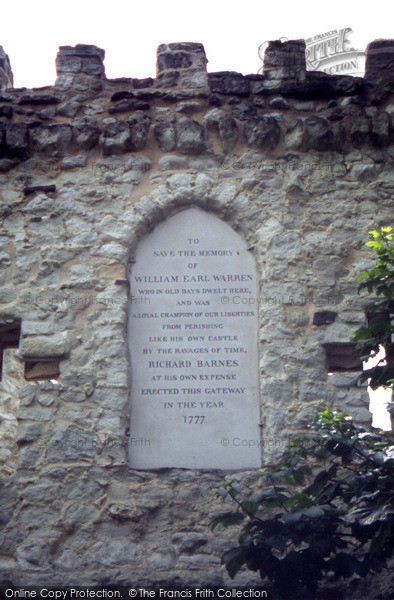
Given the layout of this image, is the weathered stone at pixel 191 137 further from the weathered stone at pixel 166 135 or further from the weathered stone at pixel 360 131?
the weathered stone at pixel 360 131

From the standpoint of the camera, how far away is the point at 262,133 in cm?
593

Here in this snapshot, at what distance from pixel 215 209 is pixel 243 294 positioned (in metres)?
0.65

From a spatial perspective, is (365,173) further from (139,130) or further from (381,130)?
(139,130)

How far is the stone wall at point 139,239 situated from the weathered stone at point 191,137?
0.03ft

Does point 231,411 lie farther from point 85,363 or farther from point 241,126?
point 241,126

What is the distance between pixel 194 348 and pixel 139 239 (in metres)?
0.88

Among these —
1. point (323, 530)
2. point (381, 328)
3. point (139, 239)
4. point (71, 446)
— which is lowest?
point (323, 530)

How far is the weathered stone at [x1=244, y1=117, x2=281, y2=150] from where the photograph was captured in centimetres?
593

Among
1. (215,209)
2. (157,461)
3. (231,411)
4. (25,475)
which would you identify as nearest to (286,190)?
(215,209)

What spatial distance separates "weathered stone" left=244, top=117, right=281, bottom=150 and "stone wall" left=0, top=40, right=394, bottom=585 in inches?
0.6

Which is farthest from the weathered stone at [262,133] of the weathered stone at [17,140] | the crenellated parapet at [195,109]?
the weathered stone at [17,140]

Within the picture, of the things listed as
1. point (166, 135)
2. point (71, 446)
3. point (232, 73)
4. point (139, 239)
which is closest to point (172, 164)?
point (166, 135)

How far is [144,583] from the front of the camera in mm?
4816

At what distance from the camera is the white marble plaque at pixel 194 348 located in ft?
17.3
